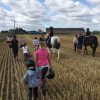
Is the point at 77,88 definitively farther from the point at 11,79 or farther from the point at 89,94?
the point at 11,79

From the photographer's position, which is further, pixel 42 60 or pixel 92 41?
pixel 92 41

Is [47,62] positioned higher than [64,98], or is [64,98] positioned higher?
[47,62]

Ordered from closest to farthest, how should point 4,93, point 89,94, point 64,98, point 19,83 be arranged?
point 64,98 < point 89,94 < point 4,93 < point 19,83

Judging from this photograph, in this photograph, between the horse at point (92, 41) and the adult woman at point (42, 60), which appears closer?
the adult woman at point (42, 60)

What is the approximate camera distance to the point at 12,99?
336cm

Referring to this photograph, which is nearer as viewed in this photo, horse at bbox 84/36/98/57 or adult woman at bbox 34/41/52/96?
Answer: adult woman at bbox 34/41/52/96

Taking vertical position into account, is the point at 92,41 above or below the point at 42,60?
above

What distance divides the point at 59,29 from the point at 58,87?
96.3 metres

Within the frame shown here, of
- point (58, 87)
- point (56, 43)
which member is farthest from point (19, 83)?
point (56, 43)

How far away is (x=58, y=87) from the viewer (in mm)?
3928

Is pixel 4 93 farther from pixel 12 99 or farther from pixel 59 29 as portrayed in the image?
pixel 59 29

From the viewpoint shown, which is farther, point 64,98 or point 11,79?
point 11,79

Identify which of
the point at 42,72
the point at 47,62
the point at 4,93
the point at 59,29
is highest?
the point at 59,29

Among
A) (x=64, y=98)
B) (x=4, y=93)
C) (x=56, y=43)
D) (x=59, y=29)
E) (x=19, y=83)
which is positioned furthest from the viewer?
(x=59, y=29)
